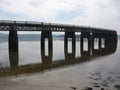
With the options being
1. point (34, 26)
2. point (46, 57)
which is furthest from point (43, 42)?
point (46, 57)

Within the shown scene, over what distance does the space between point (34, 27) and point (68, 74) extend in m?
27.2

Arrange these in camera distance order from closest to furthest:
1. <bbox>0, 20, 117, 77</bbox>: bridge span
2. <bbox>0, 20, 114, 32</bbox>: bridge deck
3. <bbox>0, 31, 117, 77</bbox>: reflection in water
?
<bbox>0, 31, 117, 77</bbox>: reflection in water
<bbox>0, 20, 117, 77</bbox>: bridge span
<bbox>0, 20, 114, 32</bbox>: bridge deck

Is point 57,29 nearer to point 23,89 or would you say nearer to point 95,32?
point 95,32

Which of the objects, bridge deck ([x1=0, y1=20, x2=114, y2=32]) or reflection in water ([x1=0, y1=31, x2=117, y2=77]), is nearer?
reflection in water ([x1=0, y1=31, x2=117, y2=77])

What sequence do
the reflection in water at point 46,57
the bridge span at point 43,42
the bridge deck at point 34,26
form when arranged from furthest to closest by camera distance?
the bridge deck at point 34,26 < the bridge span at point 43,42 < the reflection in water at point 46,57

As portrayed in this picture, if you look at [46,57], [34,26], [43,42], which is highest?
[34,26]

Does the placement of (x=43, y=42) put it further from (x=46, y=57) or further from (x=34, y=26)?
(x=46, y=57)

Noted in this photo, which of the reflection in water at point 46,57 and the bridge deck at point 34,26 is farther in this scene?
the bridge deck at point 34,26

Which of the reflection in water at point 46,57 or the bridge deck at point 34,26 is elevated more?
the bridge deck at point 34,26

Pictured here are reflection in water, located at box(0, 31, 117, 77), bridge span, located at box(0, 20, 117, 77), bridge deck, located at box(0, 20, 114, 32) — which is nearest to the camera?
reflection in water, located at box(0, 31, 117, 77)

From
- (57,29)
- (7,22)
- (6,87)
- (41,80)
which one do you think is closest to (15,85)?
(6,87)

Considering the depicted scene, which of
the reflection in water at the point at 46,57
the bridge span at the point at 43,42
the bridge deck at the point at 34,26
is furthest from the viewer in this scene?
the bridge deck at the point at 34,26

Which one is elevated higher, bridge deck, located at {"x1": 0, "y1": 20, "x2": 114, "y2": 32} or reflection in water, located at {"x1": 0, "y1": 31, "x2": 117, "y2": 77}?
bridge deck, located at {"x1": 0, "y1": 20, "x2": 114, "y2": 32}

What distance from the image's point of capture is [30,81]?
24.5 metres
